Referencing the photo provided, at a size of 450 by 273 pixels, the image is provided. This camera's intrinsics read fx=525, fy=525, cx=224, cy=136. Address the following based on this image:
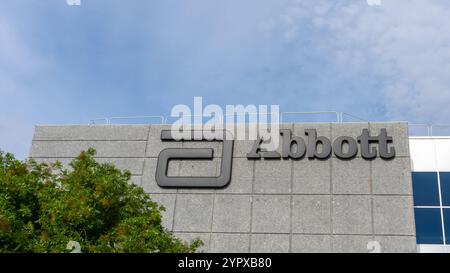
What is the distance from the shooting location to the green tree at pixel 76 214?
46.1 feet

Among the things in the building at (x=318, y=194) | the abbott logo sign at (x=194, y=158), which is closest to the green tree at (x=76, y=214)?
the building at (x=318, y=194)

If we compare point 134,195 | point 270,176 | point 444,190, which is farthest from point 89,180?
point 444,190

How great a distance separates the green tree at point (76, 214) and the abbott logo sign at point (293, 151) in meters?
4.73

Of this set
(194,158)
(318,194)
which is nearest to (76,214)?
(194,158)

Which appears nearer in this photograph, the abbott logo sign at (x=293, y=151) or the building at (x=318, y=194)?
the building at (x=318, y=194)

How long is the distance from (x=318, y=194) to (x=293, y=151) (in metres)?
2.08

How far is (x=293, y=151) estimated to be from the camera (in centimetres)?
2139

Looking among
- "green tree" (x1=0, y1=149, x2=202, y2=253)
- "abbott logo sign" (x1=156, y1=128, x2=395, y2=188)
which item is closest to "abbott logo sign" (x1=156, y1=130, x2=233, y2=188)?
"abbott logo sign" (x1=156, y1=128, x2=395, y2=188)

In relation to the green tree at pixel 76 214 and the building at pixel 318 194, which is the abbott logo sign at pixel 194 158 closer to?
the building at pixel 318 194

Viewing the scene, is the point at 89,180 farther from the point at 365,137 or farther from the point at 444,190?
the point at 444,190

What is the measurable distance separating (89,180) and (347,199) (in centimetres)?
989

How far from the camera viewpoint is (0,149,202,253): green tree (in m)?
14.1

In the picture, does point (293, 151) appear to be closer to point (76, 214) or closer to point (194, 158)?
point (194, 158)

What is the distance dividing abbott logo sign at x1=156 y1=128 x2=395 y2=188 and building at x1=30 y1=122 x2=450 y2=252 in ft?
0.18
